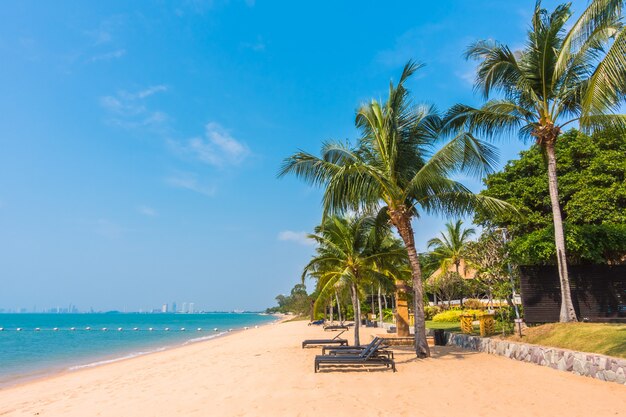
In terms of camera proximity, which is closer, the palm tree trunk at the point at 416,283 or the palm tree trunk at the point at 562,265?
the palm tree trunk at the point at 562,265

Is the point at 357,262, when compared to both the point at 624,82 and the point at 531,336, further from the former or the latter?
the point at 624,82

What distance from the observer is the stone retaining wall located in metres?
7.59

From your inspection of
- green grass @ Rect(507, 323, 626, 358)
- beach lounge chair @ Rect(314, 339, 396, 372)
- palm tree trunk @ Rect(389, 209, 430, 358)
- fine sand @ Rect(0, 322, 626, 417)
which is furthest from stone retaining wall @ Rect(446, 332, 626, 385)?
beach lounge chair @ Rect(314, 339, 396, 372)

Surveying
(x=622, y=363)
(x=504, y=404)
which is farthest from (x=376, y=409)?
(x=622, y=363)

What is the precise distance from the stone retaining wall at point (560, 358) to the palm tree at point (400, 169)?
7.14 ft

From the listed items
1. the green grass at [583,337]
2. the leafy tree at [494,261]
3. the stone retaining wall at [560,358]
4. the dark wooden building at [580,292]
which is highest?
the leafy tree at [494,261]

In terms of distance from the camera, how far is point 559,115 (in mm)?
12570

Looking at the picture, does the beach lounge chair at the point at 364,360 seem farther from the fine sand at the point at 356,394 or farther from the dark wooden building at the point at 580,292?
the dark wooden building at the point at 580,292

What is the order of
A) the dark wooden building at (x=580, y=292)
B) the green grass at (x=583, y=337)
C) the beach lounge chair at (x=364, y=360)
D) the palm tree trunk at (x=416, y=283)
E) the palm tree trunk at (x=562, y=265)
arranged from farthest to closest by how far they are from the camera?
the dark wooden building at (x=580, y=292)
the palm tree trunk at (x=416, y=283)
the palm tree trunk at (x=562, y=265)
the beach lounge chair at (x=364, y=360)
the green grass at (x=583, y=337)

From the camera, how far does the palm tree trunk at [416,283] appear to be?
1173 cm

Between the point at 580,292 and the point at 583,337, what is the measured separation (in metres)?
4.46

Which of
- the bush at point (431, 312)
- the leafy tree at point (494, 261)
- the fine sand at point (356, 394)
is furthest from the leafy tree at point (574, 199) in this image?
the bush at point (431, 312)

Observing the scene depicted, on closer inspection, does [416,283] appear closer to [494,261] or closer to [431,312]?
[494,261]

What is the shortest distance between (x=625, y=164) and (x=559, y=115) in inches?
184
